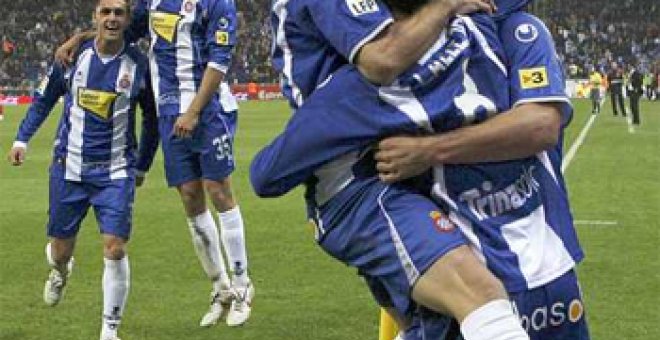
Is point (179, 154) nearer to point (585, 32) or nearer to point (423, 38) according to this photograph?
point (423, 38)

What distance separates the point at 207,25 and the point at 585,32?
53.6m

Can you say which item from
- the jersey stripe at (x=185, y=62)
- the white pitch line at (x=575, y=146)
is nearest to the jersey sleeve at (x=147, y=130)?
the jersey stripe at (x=185, y=62)

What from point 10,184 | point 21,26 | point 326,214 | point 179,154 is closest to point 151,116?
point 179,154

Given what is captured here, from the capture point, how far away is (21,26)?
58406mm

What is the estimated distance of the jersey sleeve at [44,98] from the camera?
7863 mm

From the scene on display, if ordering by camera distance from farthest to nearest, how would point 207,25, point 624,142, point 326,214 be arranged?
point 624,142 → point 207,25 → point 326,214

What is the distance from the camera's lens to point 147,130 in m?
8.36

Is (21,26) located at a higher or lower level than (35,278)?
lower

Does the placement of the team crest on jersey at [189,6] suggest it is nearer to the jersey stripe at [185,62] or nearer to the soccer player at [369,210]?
the jersey stripe at [185,62]

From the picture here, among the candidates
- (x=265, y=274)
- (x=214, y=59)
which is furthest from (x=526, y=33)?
(x=265, y=274)

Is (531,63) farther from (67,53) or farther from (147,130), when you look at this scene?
(147,130)

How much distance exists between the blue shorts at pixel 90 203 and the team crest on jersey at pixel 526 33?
14.3ft

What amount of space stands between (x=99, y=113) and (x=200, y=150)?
816 mm

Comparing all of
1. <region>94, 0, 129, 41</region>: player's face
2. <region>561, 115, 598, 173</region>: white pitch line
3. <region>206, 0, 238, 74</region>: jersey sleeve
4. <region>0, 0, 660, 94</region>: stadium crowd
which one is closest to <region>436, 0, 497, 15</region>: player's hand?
<region>94, 0, 129, 41</region>: player's face
